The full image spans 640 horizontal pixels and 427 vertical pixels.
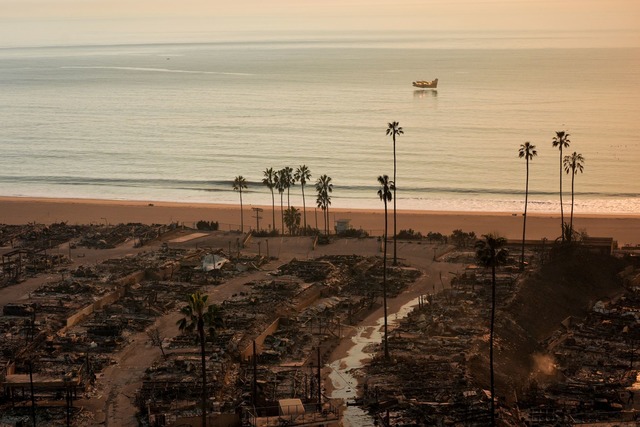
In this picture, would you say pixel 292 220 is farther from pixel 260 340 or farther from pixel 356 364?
pixel 356 364

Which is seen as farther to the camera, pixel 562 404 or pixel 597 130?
pixel 597 130

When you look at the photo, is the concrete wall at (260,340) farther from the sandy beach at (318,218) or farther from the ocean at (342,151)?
the ocean at (342,151)

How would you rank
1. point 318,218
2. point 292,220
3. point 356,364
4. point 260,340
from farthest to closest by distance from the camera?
1. point 318,218
2. point 292,220
3. point 260,340
4. point 356,364

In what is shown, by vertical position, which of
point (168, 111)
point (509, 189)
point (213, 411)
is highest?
point (168, 111)

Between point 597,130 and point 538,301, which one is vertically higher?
point 597,130

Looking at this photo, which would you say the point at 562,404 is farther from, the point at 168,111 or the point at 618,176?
the point at 168,111

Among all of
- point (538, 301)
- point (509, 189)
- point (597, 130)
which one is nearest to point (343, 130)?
point (597, 130)

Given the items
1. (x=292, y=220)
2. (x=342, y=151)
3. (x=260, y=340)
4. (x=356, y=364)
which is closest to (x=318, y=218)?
→ (x=292, y=220)
